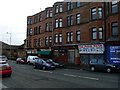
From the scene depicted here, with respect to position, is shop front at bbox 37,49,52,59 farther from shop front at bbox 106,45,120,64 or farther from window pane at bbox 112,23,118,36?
window pane at bbox 112,23,118,36

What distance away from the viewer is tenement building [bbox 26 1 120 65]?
32406 mm

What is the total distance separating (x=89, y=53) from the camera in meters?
37.4

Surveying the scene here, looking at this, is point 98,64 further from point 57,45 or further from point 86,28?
point 57,45

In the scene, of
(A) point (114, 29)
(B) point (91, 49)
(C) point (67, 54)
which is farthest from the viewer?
(C) point (67, 54)

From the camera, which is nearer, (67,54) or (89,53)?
(89,53)

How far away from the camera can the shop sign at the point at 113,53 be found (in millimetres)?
31703

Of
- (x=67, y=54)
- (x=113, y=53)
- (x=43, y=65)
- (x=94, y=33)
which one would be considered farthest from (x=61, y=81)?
(x=67, y=54)

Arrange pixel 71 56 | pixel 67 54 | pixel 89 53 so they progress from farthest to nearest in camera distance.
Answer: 1. pixel 67 54
2. pixel 71 56
3. pixel 89 53

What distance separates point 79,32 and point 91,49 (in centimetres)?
492

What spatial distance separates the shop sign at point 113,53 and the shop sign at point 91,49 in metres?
1.27

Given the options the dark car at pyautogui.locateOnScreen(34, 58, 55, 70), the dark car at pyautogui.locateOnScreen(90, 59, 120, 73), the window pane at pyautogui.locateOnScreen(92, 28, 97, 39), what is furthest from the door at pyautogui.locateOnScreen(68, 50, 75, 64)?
the dark car at pyautogui.locateOnScreen(90, 59, 120, 73)

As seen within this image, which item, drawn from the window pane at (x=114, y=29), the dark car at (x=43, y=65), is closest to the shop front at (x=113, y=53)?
the window pane at (x=114, y=29)

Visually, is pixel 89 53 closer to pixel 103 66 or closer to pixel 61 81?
pixel 103 66

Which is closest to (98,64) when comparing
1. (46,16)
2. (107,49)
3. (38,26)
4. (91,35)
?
(107,49)
